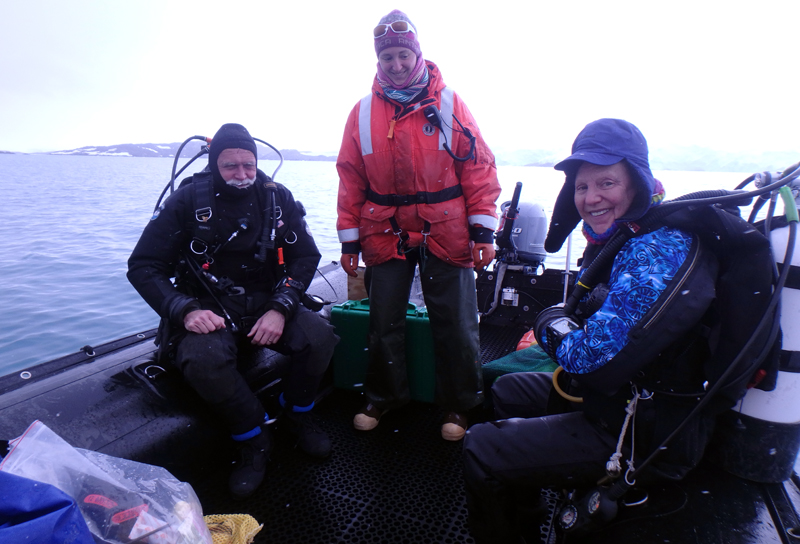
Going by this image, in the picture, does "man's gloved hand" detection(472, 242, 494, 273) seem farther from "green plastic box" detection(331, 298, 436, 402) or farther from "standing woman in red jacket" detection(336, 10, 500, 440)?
"green plastic box" detection(331, 298, 436, 402)

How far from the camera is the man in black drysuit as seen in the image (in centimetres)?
190

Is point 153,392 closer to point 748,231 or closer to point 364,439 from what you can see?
point 364,439

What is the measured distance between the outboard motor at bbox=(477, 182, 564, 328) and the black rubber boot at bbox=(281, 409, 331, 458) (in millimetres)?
2039

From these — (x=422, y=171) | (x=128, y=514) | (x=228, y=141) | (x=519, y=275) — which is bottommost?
(x=519, y=275)

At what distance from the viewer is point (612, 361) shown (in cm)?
117

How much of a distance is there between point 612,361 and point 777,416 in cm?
65

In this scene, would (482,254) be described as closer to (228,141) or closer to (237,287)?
(237,287)

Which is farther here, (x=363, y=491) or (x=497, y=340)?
(x=497, y=340)

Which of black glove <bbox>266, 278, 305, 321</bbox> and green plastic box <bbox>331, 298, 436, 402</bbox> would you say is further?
green plastic box <bbox>331, 298, 436, 402</bbox>

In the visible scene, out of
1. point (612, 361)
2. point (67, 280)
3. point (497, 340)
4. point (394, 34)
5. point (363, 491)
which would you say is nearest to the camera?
point (612, 361)

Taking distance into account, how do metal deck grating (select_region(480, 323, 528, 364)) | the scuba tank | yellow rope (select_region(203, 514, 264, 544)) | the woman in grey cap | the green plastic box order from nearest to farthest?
1. the woman in grey cap
2. the scuba tank
3. yellow rope (select_region(203, 514, 264, 544))
4. the green plastic box
5. metal deck grating (select_region(480, 323, 528, 364))

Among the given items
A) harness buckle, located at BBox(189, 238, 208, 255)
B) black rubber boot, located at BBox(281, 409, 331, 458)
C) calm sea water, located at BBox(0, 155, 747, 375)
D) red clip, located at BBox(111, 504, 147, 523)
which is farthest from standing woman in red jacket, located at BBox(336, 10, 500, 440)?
calm sea water, located at BBox(0, 155, 747, 375)

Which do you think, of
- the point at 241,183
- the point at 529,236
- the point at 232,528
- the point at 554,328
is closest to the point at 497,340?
the point at 529,236

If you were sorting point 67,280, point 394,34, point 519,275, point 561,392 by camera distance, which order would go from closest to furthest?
point 561,392
point 394,34
point 519,275
point 67,280
